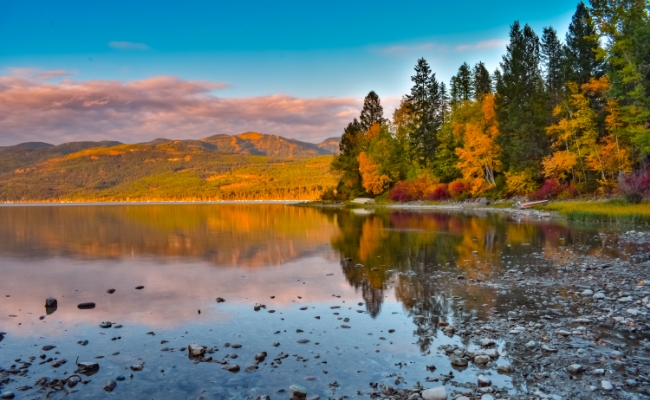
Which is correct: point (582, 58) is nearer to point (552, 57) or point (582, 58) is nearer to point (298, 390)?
point (552, 57)

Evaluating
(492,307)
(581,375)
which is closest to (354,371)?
(581,375)

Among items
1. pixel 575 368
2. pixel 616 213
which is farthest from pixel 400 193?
pixel 575 368

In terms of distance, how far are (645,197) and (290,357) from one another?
38506 millimetres

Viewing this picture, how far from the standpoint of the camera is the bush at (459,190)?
66.6m

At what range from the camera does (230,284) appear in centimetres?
1527

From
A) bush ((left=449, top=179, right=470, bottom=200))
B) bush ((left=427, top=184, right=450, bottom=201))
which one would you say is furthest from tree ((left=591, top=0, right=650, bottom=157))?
bush ((left=427, top=184, right=450, bottom=201))

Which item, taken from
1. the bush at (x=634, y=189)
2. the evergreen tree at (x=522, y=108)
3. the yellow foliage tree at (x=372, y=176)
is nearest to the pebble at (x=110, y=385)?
the bush at (x=634, y=189)

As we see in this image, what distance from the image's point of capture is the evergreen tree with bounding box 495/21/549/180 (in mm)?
57281

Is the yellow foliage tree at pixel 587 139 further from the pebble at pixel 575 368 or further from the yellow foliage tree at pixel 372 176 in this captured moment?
the pebble at pixel 575 368

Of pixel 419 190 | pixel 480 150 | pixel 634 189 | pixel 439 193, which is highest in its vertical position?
→ pixel 480 150

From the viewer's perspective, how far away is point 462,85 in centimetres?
8231

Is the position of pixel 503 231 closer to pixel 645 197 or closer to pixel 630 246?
pixel 630 246

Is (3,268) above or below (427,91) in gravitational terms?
below

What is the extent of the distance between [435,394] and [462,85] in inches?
3273
